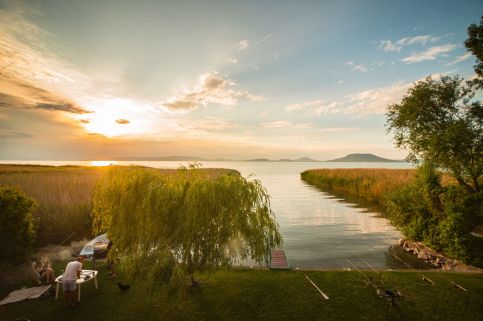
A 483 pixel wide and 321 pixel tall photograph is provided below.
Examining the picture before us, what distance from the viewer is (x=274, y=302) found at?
1035 cm

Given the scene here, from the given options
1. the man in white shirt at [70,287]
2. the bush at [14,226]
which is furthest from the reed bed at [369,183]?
the bush at [14,226]

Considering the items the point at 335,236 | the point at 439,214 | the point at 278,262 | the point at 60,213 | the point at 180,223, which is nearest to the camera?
the point at 180,223

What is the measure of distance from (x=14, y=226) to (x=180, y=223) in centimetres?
1192

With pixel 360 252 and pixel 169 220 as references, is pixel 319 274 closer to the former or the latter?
pixel 169 220

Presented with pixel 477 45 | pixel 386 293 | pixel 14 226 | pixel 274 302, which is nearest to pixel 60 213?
pixel 14 226

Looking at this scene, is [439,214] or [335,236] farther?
[335,236]

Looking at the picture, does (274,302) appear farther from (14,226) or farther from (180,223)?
(14,226)

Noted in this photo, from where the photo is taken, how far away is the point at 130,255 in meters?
10.1

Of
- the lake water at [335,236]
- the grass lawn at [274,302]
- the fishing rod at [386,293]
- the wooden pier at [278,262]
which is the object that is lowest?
the lake water at [335,236]

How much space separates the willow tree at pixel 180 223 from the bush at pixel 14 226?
8.40 m

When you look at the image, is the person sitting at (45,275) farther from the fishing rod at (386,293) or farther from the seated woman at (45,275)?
the fishing rod at (386,293)

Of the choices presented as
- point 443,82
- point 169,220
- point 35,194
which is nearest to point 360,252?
point 443,82

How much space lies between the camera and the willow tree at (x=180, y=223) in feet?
31.9

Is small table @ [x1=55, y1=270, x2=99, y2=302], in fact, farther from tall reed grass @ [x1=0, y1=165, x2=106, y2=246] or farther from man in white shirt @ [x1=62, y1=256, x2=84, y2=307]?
tall reed grass @ [x1=0, y1=165, x2=106, y2=246]
